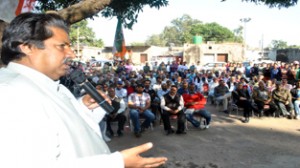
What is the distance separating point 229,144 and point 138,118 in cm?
220

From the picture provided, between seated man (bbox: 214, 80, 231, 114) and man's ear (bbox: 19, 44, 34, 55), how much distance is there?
9.40 metres

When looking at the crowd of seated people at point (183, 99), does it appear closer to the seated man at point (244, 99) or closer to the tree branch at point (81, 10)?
the seated man at point (244, 99)

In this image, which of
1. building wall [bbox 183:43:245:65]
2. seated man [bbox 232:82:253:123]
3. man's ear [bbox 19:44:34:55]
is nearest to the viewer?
man's ear [bbox 19:44:34:55]

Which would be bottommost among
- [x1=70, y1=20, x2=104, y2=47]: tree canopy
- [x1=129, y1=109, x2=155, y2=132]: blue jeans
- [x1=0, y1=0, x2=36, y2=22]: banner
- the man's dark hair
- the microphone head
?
[x1=129, y1=109, x2=155, y2=132]: blue jeans

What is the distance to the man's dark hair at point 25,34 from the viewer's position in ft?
3.84

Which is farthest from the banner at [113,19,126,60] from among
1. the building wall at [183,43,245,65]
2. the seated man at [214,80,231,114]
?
the building wall at [183,43,245,65]

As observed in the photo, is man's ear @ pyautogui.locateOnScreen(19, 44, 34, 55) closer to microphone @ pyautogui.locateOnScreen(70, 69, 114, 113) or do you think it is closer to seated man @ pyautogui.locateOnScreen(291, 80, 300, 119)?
microphone @ pyautogui.locateOnScreen(70, 69, 114, 113)

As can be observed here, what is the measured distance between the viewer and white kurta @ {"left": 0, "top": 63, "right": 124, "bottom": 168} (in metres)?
0.89

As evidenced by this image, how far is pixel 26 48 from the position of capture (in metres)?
1.17

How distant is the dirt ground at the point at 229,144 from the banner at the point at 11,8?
3.53 meters

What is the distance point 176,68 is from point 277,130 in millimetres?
10147

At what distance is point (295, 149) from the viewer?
6.03 m

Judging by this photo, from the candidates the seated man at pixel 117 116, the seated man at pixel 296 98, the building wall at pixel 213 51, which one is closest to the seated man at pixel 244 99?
the seated man at pixel 296 98

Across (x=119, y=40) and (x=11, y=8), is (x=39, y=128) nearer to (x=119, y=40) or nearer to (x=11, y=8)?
(x=11, y=8)
